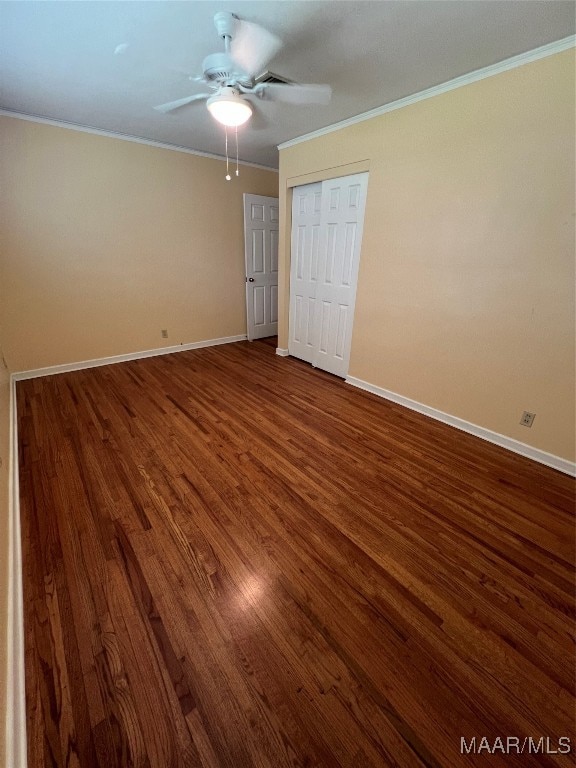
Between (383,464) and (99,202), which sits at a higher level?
(99,202)

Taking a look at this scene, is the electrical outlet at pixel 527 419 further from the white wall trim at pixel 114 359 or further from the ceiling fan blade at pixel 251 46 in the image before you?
the white wall trim at pixel 114 359

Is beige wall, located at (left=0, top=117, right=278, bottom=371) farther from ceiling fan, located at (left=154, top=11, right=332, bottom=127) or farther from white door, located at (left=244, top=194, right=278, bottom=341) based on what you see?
ceiling fan, located at (left=154, top=11, right=332, bottom=127)

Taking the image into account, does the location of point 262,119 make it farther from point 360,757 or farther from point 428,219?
point 360,757

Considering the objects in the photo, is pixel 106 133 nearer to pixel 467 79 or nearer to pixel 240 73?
pixel 240 73

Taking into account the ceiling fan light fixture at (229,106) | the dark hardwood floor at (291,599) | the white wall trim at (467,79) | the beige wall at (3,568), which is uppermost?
the white wall trim at (467,79)

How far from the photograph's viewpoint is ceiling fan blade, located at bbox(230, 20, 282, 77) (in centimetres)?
146

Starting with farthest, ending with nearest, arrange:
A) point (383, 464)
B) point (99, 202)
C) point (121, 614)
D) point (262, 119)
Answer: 1. point (99, 202)
2. point (262, 119)
3. point (383, 464)
4. point (121, 614)

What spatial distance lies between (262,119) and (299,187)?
0.88 m

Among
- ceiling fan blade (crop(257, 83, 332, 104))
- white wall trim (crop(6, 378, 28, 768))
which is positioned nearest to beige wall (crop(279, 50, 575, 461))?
ceiling fan blade (crop(257, 83, 332, 104))

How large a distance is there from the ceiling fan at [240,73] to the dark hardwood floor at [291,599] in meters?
2.18

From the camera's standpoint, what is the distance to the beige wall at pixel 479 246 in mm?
1974

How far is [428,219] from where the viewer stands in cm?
256

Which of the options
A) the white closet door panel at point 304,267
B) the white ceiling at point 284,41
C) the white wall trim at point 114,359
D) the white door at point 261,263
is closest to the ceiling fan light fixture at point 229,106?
the white ceiling at point 284,41

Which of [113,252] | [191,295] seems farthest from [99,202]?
[191,295]
